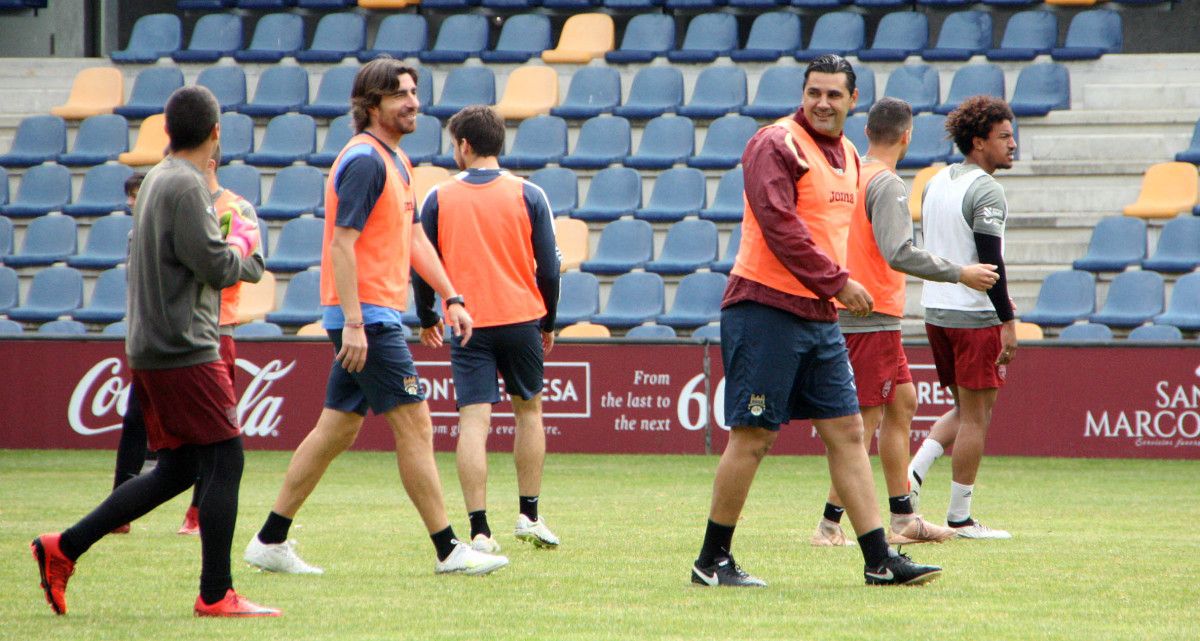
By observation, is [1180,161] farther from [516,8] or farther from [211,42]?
[211,42]

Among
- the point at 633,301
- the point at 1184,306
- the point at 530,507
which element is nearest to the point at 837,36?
the point at 633,301

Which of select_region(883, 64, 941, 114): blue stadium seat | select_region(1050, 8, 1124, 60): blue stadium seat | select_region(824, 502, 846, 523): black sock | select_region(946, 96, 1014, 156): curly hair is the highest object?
select_region(1050, 8, 1124, 60): blue stadium seat

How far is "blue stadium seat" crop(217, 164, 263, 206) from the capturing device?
17.7 meters

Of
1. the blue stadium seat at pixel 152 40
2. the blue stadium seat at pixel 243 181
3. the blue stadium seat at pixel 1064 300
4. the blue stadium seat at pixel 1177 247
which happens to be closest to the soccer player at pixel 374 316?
the blue stadium seat at pixel 1064 300

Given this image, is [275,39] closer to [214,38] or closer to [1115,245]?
[214,38]

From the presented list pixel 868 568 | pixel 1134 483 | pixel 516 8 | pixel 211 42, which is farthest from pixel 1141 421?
pixel 211 42

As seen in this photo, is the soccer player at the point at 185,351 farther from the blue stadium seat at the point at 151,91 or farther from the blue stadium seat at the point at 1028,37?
the blue stadium seat at the point at 151,91

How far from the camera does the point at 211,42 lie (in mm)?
20172

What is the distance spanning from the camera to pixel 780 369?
583 centimetres

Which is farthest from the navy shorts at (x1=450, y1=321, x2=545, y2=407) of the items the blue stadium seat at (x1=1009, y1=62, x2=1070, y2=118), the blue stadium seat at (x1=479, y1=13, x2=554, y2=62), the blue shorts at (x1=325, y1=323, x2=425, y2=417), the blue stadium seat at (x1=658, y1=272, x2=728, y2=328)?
the blue stadium seat at (x1=479, y1=13, x2=554, y2=62)

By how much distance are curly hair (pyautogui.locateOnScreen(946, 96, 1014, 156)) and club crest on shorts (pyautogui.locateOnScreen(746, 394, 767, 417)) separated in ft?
8.17

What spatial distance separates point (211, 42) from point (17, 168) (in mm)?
2901

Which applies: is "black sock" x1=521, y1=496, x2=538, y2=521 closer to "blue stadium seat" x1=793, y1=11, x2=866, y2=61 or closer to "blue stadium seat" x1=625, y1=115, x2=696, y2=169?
"blue stadium seat" x1=625, y1=115, x2=696, y2=169

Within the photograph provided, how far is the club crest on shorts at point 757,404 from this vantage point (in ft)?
19.1
